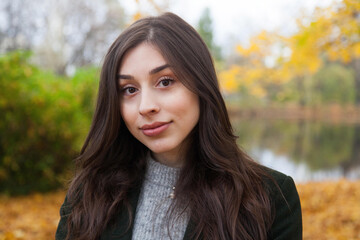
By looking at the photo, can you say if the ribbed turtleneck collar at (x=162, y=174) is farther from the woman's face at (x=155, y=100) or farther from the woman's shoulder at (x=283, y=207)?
the woman's shoulder at (x=283, y=207)

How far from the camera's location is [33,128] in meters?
5.46

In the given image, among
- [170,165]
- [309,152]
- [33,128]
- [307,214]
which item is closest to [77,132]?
[33,128]

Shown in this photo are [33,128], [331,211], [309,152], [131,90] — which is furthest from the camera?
[309,152]

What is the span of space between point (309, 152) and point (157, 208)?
12.4 metres

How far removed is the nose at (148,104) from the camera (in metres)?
1.33

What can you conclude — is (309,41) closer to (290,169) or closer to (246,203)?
(246,203)

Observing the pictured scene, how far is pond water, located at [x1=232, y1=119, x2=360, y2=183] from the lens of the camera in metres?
9.74

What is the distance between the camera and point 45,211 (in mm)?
4887

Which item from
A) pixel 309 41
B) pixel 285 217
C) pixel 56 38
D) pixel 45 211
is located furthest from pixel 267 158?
pixel 56 38

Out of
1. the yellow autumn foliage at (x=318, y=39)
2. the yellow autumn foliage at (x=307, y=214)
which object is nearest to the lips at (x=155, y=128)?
the yellow autumn foliage at (x=307, y=214)

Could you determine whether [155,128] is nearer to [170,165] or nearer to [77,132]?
[170,165]

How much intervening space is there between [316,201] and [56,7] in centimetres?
2069

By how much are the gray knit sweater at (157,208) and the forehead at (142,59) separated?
478mm

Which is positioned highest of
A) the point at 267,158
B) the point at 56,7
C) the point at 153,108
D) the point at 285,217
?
the point at 56,7
